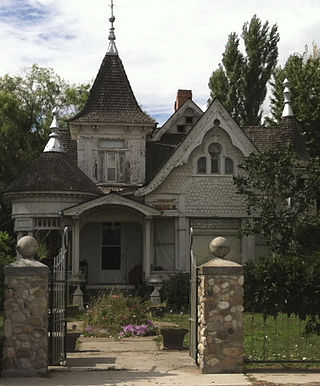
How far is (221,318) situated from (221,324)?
0.10 metres

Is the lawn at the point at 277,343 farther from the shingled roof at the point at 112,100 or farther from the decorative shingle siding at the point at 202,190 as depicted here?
the shingled roof at the point at 112,100

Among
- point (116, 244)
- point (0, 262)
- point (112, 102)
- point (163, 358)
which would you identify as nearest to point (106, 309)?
point (163, 358)

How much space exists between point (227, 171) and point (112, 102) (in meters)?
5.82

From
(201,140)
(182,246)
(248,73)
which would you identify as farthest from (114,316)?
(248,73)

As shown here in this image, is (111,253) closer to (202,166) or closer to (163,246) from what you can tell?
(163,246)

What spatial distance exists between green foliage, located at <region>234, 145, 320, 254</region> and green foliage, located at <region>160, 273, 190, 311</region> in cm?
299

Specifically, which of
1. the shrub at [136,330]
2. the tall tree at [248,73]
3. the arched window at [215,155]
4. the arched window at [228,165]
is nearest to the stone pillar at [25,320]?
the shrub at [136,330]

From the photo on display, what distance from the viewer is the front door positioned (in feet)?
97.7

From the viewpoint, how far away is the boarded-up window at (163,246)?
28984mm

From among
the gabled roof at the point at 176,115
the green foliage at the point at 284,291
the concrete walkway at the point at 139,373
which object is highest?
the gabled roof at the point at 176,115

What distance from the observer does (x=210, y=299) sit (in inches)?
501

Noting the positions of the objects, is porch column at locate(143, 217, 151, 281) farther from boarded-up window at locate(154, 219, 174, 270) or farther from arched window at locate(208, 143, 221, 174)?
arched window at locate(208, 143, 221, 174)

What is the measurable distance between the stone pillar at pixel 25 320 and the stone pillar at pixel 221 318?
108 inches

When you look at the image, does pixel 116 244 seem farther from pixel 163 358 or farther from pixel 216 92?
pixel 216 92
